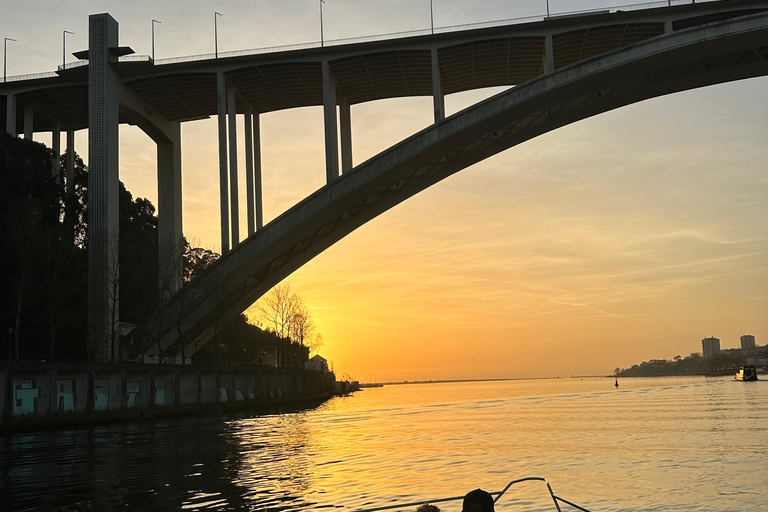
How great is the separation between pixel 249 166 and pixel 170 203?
773cm

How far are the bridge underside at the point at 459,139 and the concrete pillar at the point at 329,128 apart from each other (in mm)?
972

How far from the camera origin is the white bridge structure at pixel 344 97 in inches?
1716

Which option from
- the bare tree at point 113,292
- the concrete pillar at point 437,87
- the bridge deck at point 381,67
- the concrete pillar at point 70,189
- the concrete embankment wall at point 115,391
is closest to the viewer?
the concrete embankment wall at point 115,391

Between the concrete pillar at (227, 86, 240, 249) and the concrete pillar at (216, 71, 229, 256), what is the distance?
0.52m

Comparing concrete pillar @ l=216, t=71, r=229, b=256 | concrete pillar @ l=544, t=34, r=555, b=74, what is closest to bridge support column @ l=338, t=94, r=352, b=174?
concrete pillar @ l=216, t=71, r=229, b=256

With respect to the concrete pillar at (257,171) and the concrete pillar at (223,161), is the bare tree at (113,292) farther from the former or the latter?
the concrete pillar at (257,171)

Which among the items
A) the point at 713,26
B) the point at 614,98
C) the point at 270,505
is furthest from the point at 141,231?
the point at 270,505

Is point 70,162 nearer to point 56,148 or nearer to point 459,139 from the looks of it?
point 56,148

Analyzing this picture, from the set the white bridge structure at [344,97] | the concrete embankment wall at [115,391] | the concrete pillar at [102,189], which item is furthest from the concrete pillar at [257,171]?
the concrete embankment wall at [115,391]

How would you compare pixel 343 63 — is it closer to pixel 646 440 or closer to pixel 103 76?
pixel 103 76

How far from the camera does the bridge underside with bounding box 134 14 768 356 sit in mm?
42594

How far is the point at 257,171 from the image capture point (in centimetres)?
5172

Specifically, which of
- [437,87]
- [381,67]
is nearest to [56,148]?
[381,67]

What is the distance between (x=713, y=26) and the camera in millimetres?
41406
